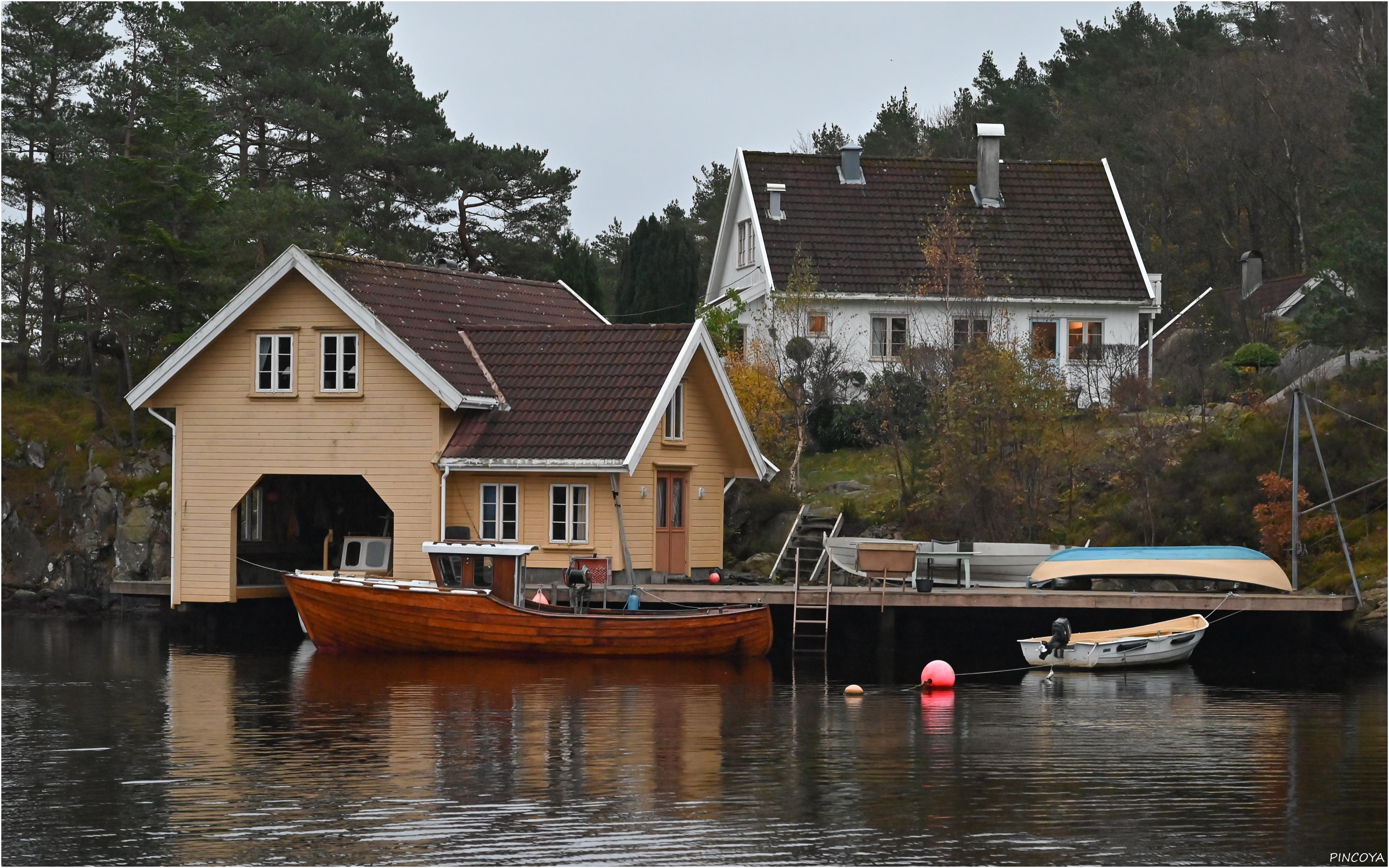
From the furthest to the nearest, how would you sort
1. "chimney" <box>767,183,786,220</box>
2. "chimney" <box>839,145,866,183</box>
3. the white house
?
"chimney" <box>839,145,866,183</box>, "chimney" <box>767,183,786,220</box>, the white house

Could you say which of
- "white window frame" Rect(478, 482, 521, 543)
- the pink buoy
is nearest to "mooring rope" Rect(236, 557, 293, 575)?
"white window frame" Rect(478, 482, 521, 543)

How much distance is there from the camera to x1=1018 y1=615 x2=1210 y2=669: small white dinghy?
2980 cm

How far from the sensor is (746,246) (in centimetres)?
5097

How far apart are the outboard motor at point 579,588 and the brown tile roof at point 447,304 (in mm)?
4349

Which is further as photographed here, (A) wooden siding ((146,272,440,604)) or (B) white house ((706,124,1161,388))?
(B) white house ((706,124,1161,388))

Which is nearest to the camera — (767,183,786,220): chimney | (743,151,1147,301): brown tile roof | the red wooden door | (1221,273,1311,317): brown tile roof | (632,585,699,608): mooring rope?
(632,585,699,608): mooring rope

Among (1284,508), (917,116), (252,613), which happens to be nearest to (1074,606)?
(1284,508)

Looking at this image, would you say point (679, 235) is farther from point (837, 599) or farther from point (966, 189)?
point (837, 599)

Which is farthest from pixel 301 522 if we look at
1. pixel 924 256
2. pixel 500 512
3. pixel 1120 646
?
pixel 924 256

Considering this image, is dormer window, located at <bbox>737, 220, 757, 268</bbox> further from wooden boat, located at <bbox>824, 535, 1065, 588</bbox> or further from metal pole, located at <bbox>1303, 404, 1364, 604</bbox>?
metal pole, located at <bbox>1303, 404, 1364, 604</bbox>

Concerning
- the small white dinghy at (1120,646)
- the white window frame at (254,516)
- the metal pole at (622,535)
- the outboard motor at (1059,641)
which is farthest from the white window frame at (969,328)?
the white window frame at (254,516)

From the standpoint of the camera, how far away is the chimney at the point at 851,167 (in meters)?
50.8

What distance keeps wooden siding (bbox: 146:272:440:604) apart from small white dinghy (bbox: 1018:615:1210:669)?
37.0 ft

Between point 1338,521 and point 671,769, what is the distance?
1578cm
